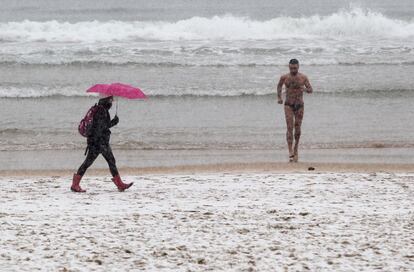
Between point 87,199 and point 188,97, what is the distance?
12602mm

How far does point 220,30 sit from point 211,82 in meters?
14.4

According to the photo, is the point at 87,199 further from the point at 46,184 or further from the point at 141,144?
the point at 141,144

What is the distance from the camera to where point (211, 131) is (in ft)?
59.3

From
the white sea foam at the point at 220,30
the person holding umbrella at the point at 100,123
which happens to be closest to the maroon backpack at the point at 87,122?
the person holding umbrella at the point at 100,123

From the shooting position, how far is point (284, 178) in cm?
1198

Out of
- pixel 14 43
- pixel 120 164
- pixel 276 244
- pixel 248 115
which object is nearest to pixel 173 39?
pixel 14 43

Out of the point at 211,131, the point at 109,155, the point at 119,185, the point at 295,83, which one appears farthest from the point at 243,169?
the point at 211,131

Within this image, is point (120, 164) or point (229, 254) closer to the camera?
point (229, 254)

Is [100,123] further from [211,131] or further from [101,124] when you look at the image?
[211,131]

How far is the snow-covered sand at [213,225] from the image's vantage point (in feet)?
25.6

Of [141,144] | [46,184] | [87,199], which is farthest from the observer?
[141,144]

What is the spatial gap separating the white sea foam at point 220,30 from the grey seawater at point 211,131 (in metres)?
14.4

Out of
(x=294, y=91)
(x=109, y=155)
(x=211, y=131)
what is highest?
(x=294, y=91)

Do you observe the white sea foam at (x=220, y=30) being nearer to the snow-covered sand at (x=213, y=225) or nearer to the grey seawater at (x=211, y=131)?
the grey seawater at (x=211, y=131)
